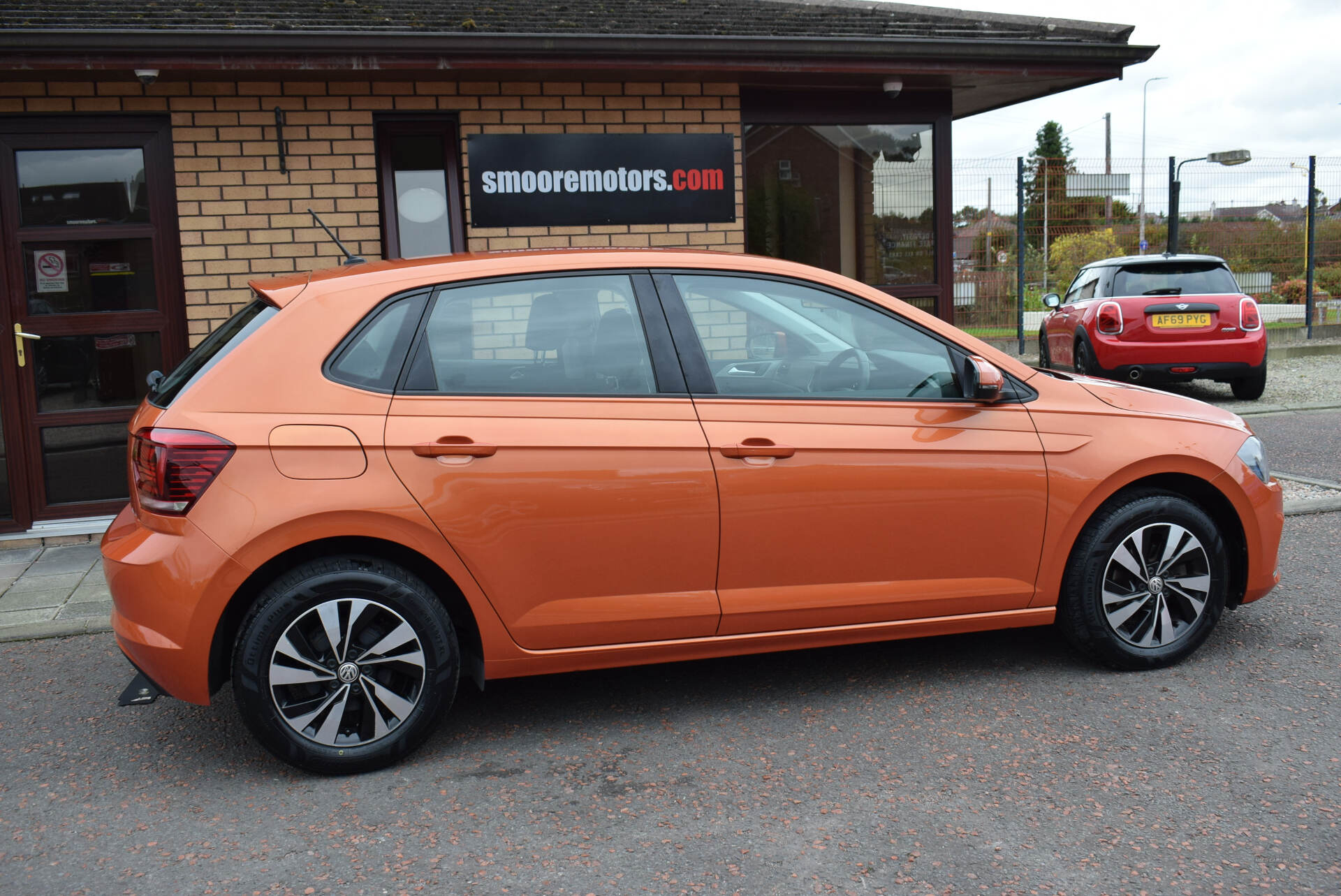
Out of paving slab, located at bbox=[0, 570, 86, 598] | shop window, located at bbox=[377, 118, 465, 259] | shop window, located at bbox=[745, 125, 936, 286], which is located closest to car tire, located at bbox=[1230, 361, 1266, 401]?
shop window, located at bbox=[745, 125, 936, 286]

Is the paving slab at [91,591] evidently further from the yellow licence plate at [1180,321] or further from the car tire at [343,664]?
the yellow licence plate at [1180,321]

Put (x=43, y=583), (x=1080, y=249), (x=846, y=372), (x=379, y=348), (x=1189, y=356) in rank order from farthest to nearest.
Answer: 1. (x=1080, y=249)
2. (x=1189, y=356)
3. (x=43, y=583)
4. (x=846, y=372)
5. (x=379, y=348)

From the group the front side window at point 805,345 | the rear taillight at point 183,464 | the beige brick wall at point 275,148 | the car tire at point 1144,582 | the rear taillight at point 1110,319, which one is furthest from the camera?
the rear taillight at point 1110,319

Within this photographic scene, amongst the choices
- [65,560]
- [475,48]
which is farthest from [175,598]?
[475,48]

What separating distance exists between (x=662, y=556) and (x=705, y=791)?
780 millimetres

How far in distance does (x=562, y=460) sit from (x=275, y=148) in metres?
4.72

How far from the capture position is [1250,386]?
1210cm

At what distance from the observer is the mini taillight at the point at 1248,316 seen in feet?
38.3

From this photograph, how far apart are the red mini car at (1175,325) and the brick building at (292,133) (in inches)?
163

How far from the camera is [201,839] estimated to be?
322cm

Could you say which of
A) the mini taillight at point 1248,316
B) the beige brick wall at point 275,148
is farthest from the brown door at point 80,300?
the mini taillight at point 1248,316

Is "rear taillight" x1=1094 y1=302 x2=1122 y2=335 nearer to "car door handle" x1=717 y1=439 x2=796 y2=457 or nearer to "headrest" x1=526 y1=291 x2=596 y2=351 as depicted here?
"car door handle" x1=717 y1=439 x2=796 y2=457

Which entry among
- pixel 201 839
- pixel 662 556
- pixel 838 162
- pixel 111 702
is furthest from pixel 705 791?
pixel 838 162

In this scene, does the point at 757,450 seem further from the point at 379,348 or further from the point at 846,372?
the point at 379,348
